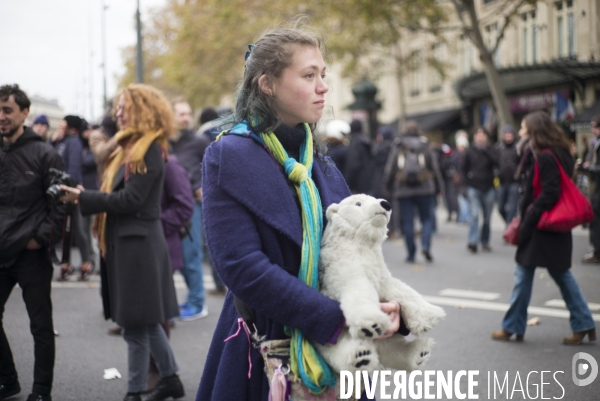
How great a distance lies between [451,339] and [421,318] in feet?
14.3

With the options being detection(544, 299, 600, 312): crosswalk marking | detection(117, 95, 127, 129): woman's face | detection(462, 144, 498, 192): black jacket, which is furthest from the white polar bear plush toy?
detection(462, 144, 498, 192): black jacket

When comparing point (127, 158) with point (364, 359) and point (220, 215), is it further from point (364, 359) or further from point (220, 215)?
point (364, 359)

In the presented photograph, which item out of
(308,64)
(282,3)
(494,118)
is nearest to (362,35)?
(282,3)

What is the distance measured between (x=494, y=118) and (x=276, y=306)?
2706 centimetres

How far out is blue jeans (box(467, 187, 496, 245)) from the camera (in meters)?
12.3

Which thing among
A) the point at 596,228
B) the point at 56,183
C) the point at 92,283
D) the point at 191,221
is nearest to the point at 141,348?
the point at 56,183

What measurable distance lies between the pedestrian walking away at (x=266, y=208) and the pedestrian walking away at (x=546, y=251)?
4.16 meters

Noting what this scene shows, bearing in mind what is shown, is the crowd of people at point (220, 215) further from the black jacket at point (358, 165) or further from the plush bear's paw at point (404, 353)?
the black jacket at point (358, 165)

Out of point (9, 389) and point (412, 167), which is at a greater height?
point (412, 167)

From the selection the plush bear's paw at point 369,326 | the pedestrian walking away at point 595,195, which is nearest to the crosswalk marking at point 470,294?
the pedestrian walking away at point 595,195

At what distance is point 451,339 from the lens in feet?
21.1

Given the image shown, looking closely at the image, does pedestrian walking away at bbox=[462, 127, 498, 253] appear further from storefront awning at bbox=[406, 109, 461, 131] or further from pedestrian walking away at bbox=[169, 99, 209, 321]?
storefront awning at bbox=[406, 109, 461, 131]

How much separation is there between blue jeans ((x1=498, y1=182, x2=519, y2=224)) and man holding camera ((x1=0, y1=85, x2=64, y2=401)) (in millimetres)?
9354

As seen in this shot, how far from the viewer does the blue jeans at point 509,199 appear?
12414mm
